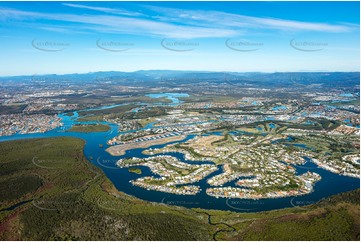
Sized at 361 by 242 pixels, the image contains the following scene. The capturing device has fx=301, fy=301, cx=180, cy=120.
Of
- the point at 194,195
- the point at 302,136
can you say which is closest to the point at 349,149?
the point at 302,136

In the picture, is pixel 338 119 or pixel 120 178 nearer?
pixel 120 178

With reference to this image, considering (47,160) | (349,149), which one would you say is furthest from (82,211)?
(349,149)

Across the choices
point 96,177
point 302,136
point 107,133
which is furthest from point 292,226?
point 107,133

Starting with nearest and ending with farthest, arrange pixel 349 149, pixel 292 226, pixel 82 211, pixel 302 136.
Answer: pixel 292 226, pixel 82 211, pixel 349 149, pixel 302 136

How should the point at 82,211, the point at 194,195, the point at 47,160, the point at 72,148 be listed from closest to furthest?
the point at 82,211 < the point at 194,195 < the point at 47,160 < the point at 72,148

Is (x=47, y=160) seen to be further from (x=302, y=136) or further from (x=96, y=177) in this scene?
(x=302, y=136)

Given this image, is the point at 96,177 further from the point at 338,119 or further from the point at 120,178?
the point at 338,119

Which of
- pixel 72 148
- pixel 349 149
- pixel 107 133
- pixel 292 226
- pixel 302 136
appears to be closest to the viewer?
pixel 292 226

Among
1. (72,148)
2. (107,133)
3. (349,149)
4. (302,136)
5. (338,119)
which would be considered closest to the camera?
(349,149)

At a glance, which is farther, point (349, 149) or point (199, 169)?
point (349, 149)
